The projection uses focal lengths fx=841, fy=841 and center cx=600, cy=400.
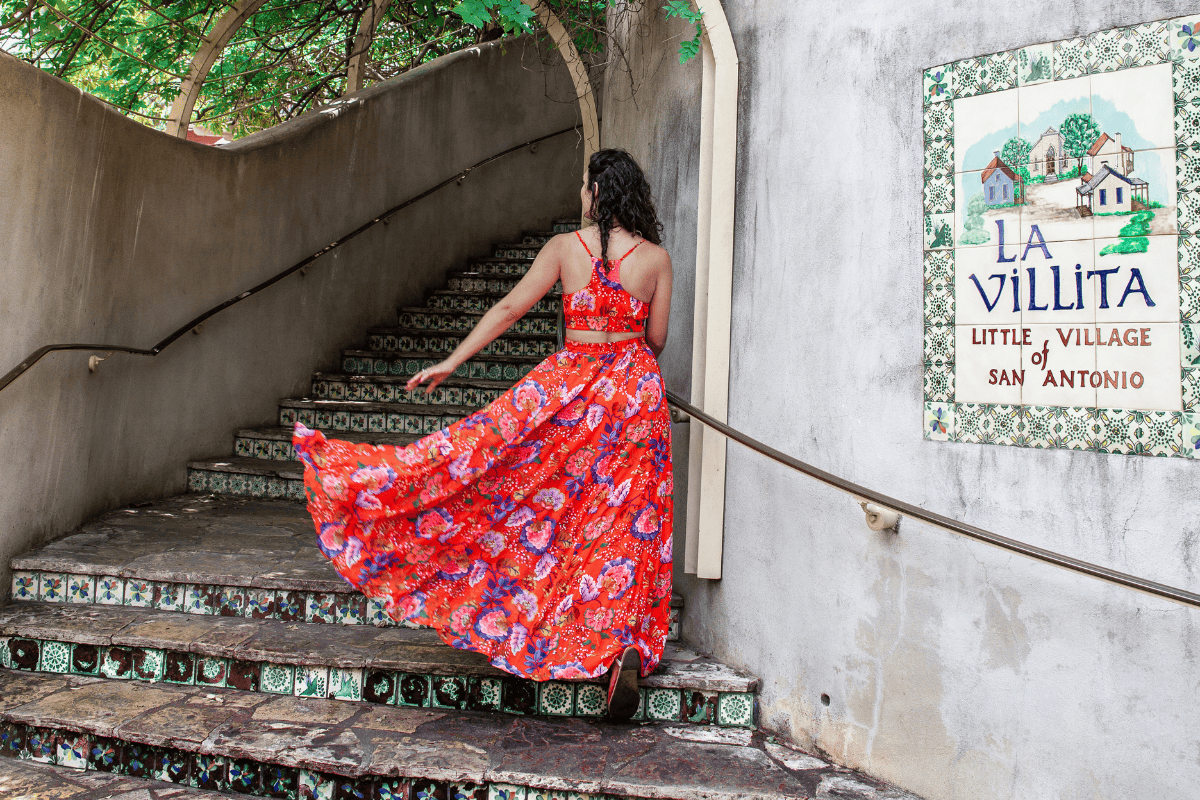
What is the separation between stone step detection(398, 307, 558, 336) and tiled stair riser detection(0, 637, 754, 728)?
11.3 feet

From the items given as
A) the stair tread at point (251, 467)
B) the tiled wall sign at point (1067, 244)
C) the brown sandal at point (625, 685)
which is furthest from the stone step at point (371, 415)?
the tiled wall sign at point (1067, 244)

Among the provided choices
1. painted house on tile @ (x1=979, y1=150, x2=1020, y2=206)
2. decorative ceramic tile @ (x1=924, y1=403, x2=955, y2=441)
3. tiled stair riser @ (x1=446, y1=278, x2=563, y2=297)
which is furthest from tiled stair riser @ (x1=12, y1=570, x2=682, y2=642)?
tiled stair riser @ (x1=446, y1=278, x2=563, y2=297)

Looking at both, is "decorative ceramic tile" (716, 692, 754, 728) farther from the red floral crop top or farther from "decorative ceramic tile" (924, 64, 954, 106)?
"decorative ceramic tile" (924, 64, 954, 106)

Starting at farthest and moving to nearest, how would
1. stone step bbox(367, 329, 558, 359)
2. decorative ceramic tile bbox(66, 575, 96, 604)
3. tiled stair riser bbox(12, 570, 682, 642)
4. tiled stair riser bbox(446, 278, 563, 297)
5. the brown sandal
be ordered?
tiled stair riser bbox(446, 278, 563, 297), stone step bbox(367, 329, 558, 359), decorative ceramic tile bbox(66, 575, 96, 604), tiled stair riser bbox(12, 570, 682, 642), the brown sandal

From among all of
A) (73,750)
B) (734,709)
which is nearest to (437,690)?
(734,709)

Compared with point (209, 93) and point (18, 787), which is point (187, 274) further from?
point (209, 93)

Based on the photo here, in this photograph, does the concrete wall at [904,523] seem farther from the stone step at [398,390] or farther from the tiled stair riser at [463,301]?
the tiled stair riser at [463,301]

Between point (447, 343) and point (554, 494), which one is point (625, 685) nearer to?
point (554, 494)

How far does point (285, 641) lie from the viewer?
3.03 m

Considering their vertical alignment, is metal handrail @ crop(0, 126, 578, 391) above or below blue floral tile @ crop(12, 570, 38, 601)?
above

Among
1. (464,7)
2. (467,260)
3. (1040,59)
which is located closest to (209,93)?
(467,260)

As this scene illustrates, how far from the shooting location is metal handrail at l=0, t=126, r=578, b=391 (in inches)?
136

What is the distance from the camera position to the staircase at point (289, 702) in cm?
240

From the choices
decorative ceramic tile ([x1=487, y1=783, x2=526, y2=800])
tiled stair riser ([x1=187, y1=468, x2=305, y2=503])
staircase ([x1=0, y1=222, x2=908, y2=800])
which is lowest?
decorative ceramic tile ([x1=487, y1=783, x2=526, y2=800])
